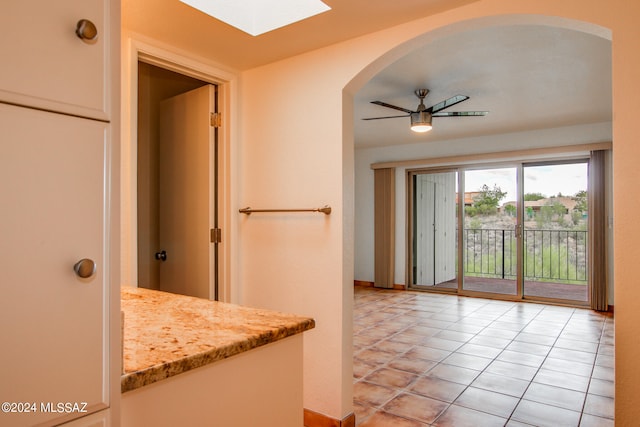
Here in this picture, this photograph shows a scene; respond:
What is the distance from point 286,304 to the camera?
2.58 metres

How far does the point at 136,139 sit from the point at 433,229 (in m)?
5.70

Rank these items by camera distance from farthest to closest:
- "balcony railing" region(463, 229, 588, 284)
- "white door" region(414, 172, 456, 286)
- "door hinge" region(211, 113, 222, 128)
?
"white door" region(414, 172, 456, 286) → "balcony railing" region(463, 229, 588, 284) → "door hinge" region(211, 113, 222, 128)

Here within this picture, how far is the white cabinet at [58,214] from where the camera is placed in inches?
25.2

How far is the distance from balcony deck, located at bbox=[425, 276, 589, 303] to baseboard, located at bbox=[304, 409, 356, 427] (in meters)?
4.61

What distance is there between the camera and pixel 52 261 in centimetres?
69

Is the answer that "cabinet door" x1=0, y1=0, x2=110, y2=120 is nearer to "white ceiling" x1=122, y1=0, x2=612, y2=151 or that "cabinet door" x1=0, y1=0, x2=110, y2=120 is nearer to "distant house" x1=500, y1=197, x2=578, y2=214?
"white ceiling" x1=122, y1=0, x2=612, y2=151

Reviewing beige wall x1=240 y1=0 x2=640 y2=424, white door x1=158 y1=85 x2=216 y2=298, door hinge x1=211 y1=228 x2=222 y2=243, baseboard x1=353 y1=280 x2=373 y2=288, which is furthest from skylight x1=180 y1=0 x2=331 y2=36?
baseboard x1=353 y1=280 x2=373 y2=288

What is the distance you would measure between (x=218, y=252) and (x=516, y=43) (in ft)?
8.52

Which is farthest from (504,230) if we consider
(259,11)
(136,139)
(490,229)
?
(136,139)

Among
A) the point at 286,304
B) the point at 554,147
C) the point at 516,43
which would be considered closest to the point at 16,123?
the point at 286,304

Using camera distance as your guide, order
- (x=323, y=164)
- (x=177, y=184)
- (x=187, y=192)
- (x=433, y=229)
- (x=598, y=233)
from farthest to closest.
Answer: (x=433, y=229)
(x=598, y=233)
(x=177, y=184)
(x=187, y=192)
(x=323, y=164)

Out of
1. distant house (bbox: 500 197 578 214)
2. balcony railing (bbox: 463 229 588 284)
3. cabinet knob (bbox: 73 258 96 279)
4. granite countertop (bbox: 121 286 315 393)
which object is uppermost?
distant house (bbox: 500 197 578 214)

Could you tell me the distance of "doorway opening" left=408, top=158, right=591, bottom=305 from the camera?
592 centimetres

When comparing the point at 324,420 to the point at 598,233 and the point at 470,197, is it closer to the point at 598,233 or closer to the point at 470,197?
the point at 598,233
